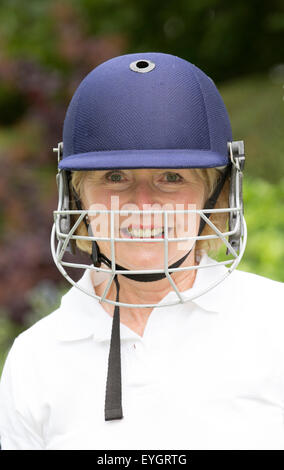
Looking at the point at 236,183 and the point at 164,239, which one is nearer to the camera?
the point at 164,239

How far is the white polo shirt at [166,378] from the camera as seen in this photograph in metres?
1.43

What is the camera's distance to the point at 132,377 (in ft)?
4.87

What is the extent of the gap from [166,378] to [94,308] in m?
Answer: 0.29

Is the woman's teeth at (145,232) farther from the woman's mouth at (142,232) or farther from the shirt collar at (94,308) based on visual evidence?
the shirt collar at (94,308)

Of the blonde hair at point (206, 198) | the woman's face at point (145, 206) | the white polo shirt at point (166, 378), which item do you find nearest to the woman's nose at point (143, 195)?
the woman's face at point (145, 206)

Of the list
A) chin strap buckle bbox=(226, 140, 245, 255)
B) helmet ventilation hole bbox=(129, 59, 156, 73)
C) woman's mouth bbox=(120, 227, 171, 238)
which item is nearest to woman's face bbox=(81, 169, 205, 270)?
woman's mouth bbox=(120, 227, 171, 238)

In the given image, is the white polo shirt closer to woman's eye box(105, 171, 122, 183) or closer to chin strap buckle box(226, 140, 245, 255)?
chin strap buckle box(226, 140, 245, 255)

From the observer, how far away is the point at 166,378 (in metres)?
1.46

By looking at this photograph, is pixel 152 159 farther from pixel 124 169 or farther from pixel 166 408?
pixel 166 408

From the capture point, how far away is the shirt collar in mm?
1539

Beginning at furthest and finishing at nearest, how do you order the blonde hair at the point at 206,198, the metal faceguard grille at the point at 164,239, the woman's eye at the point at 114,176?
the blonde hair at the point at 206,198 → the woman's eye at the point at 114,176 → the metal faceguard grille at the point at 164,239

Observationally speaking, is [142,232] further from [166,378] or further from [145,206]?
[166,378]

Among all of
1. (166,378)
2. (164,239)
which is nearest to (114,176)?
(164,239)
